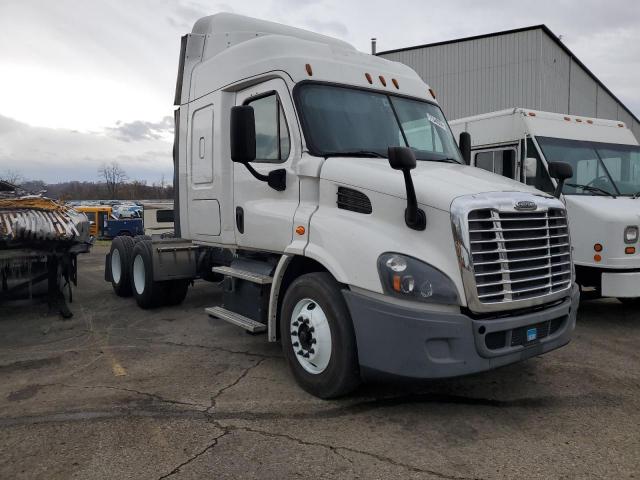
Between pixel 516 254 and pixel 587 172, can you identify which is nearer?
pixel 516 254

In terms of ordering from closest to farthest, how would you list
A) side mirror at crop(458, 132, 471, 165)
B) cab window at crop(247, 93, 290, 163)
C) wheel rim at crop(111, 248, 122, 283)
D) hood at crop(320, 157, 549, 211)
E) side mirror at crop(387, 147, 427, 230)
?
side mirror at crop(387, 147, 427, 230) < hood at crop(320, 157, 549, 211) < cab window at crop(247, 93, 290, 163) < side mirror at crop(458, 132, 471, 165) < wheel rim at crop(111, 248, 122, 283)

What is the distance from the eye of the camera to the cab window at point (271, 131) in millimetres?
4883

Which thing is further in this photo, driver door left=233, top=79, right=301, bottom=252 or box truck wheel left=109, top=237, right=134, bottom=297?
box truck wheel left=109, top=237, right=134, bottom=297

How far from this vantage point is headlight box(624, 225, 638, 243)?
21.6 ft

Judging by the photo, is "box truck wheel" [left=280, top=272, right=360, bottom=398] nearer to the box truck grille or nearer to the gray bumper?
the gray bumper

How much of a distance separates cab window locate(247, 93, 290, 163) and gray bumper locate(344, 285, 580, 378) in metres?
1.69

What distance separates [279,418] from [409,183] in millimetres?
2004

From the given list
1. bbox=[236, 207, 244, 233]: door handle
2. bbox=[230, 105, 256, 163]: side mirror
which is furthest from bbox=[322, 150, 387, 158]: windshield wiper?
bbox=[236, 207, 244, 233]: door handle

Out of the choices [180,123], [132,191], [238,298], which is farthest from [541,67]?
[132,191]

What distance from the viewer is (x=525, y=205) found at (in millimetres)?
3969

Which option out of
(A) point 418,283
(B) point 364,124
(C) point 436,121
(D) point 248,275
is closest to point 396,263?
(A) point 418,283

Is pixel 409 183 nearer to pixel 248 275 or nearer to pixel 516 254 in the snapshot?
pixel 516 254

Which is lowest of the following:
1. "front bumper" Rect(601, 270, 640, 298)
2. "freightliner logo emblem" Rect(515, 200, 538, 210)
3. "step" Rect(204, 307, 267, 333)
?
"step" Rect(204, 307, 267, 333)

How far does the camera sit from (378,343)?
3.77 metres
